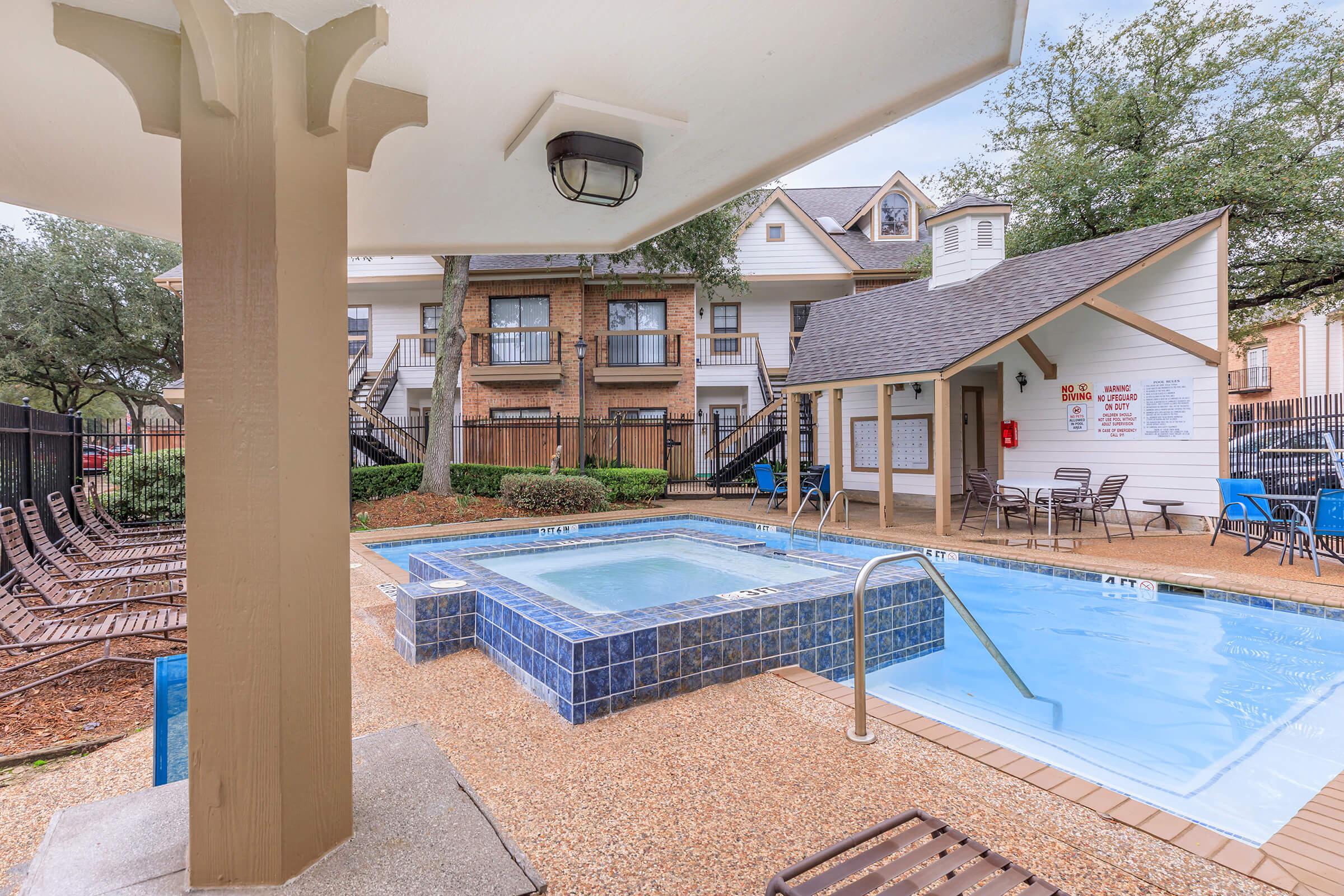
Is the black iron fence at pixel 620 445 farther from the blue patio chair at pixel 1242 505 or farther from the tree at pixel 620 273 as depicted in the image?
the blue patio chair at pixel 1242 505

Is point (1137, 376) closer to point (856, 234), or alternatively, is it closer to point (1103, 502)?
point (1103, 502)

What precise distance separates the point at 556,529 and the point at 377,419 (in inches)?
293

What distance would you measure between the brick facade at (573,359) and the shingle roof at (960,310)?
511cm

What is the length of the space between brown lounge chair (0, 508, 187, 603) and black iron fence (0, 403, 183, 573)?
0.59 m

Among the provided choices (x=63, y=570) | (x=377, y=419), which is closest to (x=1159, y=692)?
(x=63, y=570)

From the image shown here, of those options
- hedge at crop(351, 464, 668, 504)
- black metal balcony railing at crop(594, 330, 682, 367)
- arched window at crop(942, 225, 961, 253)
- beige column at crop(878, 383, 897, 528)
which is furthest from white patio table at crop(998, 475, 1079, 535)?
black metal balcony railing at crop(594, 330, 682, 367)

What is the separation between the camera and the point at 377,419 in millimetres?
15477

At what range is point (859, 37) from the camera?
2037 mm

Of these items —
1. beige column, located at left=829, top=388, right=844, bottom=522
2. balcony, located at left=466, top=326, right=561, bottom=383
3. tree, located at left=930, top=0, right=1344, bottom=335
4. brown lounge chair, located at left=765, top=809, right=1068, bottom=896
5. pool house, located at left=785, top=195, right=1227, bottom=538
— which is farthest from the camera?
balcony, located at left=466, top=326, right=561, bottom=383

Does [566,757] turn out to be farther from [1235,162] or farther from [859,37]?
[1235,162]

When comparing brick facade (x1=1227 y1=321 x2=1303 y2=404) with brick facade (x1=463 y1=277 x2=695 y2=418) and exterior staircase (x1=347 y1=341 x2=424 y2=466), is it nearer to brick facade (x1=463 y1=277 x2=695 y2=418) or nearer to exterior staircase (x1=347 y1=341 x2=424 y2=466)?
brick facade (x1=463 y1=277 x2=695 y2=418)

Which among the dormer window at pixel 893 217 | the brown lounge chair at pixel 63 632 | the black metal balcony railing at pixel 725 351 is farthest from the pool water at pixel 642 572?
the dormer window at pixel 893 217

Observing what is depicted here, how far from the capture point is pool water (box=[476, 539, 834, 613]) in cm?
592

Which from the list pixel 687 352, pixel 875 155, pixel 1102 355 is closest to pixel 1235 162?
pixel 1102 355
